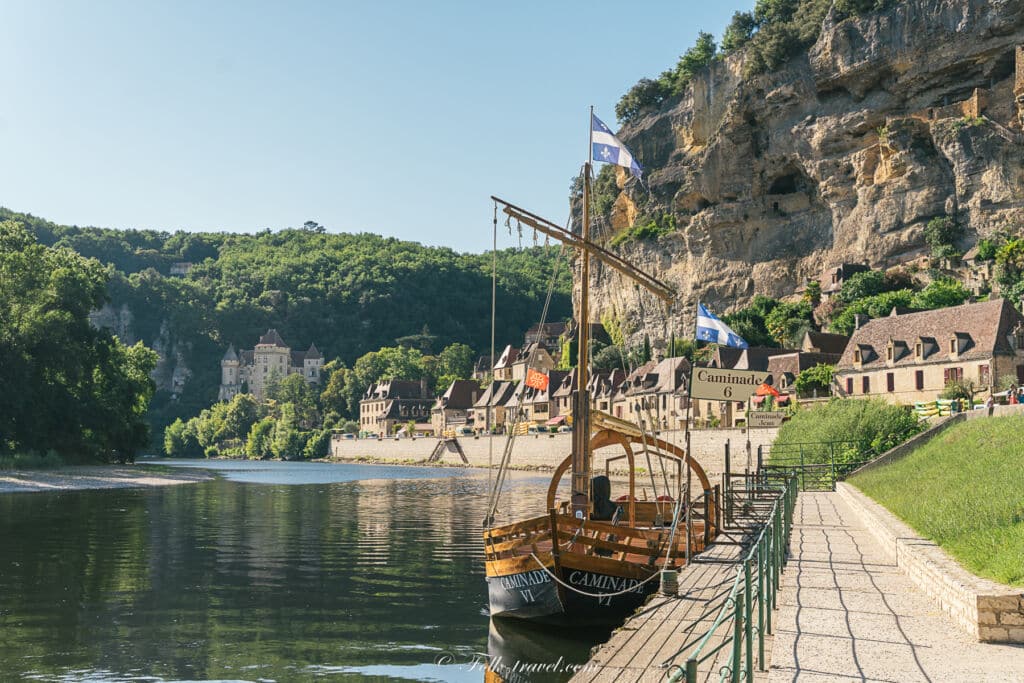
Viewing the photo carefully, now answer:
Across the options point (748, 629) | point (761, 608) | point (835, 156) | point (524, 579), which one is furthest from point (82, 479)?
point (835, 156)

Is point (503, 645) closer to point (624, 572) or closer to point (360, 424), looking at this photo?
point (624, 572)

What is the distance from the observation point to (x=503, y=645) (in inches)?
642

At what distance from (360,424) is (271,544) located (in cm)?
Answer: 13398

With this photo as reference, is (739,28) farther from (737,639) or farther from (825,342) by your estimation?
(737,639)

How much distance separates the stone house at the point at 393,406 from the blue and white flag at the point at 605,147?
127 meters

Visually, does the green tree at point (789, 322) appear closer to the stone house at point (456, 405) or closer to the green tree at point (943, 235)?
the green tree at point (943, 235)

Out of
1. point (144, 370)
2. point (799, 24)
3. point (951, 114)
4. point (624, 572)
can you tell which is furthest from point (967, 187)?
point (624, 572)

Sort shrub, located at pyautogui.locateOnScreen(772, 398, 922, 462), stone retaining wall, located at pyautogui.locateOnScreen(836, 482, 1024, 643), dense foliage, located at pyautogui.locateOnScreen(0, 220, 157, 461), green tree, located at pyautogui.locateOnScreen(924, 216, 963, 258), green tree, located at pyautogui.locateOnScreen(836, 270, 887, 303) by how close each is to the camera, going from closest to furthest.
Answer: stone retaining wall, located at pyautogui.locateOnScreen(836, 482, 1024, 643), shrub, located at pyautogui.locateOnScreen(772, 398, 922, 462), dense foliage, located at pyautogui.locateOnScreen(0, 220, 157, 461), green tree, located at pyautogui.locateOnScreen(924, 216, 963, 258), green tree, located at pyautogui.locateOnScreen(836, 270, 887, 303)

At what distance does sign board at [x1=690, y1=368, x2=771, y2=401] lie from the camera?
1902 cm

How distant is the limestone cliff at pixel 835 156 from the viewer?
83812mm

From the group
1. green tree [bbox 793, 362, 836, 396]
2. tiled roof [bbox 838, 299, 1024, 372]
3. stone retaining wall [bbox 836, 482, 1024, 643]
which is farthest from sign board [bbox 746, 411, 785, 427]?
stone retaining wall [bbox 836, 482, 1024, 643]

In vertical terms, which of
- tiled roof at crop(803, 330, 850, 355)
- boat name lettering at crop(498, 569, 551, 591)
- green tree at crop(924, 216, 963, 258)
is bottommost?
boat name lettering at crop(498, 569, 551, 591)

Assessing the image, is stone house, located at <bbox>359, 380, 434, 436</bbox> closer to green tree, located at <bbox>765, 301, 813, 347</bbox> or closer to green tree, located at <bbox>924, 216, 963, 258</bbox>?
green tree, located at <bbox>765, 301, 813, 347</bbox>

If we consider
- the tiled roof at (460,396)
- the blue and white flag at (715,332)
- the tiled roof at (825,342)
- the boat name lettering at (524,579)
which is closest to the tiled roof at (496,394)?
the tiled roof at (460,396)
